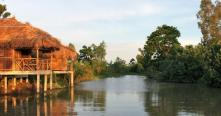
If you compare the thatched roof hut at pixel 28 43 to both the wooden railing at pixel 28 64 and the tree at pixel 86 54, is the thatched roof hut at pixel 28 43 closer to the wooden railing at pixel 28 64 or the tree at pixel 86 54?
the wooden railing at pixel 28 64

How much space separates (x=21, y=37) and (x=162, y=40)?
44.2 m

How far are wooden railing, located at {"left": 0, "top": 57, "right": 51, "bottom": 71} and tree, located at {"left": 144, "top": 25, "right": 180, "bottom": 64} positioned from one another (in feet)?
141

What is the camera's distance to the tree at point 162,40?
7144 cm

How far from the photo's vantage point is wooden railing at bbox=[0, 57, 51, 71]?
28.9 metres

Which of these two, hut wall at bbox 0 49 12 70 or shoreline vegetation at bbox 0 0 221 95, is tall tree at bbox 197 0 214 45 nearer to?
shoreline vegetation at bbox 0 0 221 95

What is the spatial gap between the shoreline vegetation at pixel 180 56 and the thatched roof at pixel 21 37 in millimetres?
2923

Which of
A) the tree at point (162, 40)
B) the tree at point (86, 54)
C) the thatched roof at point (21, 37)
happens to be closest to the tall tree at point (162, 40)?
the tree at point (162, 40)

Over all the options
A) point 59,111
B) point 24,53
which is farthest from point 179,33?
point 59,111

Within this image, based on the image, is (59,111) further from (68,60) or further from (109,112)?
(68,60)

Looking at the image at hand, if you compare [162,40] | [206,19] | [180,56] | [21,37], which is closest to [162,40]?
[162,40]

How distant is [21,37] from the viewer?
3030 centimetres

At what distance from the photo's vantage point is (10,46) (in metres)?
A: 29.5

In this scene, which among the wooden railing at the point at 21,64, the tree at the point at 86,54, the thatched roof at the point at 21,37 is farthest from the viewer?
the tree at the point at 86,54

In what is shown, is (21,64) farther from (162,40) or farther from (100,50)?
(100,50)
